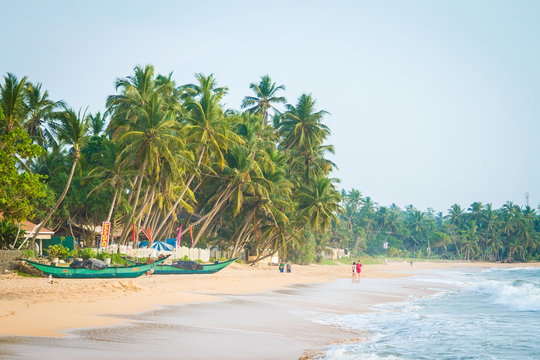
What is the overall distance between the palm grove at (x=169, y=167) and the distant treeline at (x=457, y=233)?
56881mm

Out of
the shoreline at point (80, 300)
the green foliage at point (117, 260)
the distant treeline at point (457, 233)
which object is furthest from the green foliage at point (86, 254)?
the distant treeline at point (457, 233)

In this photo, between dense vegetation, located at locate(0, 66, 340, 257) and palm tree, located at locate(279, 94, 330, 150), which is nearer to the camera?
dense vegetation, located at locate(0, 66, 340, 257)

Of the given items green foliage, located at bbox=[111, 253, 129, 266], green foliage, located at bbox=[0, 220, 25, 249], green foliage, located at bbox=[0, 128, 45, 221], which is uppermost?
green foliage, located at bbox=[0, 128, 45, 221]

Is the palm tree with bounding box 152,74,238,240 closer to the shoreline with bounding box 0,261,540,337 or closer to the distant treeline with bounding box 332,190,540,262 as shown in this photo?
the shoreline with bounding box 0,261,540,337

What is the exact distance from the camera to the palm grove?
2720cm

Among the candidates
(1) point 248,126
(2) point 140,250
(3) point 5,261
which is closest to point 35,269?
(3) point 5,261

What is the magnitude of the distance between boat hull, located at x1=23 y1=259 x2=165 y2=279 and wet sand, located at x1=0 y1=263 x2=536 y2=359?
69 cm

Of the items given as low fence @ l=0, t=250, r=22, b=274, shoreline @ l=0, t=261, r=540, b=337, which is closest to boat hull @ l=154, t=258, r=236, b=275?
shoreline @ l=0, t=261, r=540, b=337

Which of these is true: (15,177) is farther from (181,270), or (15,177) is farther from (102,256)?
(181,270)

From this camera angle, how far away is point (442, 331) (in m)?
13.7

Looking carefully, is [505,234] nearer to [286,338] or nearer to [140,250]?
Answer: [140,250]

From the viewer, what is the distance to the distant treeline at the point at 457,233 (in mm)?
114688

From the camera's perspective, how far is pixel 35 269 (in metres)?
21.0

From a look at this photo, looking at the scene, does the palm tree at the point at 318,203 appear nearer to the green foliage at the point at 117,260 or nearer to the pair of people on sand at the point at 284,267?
the pair of people on sand at the point at 284,267
